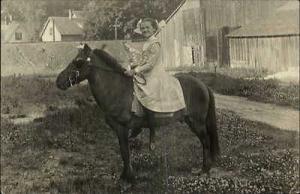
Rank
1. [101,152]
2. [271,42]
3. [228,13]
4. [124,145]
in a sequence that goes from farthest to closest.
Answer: [101,152] → [124,145] → [228,13] → [271,42]

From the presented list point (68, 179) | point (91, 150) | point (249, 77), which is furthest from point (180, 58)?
point (68, 179)

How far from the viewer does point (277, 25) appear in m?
2.38

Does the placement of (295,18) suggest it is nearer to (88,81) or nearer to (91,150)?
(88,81)

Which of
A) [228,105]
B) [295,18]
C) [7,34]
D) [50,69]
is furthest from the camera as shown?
[7,34]

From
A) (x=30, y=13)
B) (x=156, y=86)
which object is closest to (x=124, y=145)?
(x=156, y=86)

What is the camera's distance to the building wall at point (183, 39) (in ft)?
8.26

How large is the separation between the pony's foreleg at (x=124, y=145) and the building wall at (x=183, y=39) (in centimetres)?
43

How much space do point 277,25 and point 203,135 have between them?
70 centimetres

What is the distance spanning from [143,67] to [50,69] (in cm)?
62

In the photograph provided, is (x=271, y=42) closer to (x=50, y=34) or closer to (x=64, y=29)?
(x=64, y=29)

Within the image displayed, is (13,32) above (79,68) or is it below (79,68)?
above

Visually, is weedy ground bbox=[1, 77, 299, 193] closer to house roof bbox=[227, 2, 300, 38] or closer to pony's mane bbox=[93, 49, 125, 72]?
pony's mane bbox=[93, 49, 125, 72]

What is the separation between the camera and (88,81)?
2.59 meters

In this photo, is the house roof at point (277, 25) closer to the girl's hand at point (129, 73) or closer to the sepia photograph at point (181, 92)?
the sepia photograph at point (181, 92)
